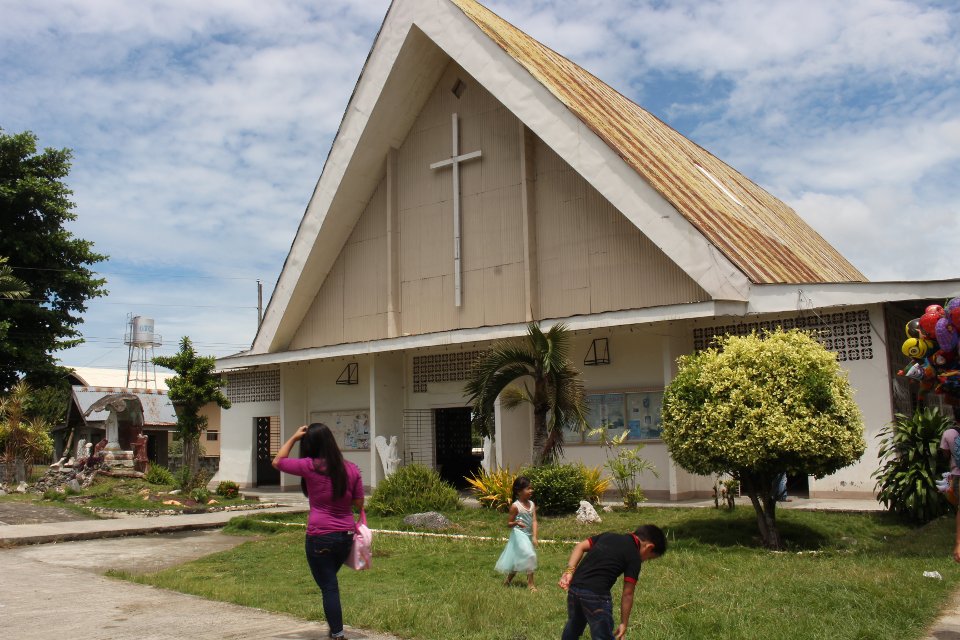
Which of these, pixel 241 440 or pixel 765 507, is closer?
pixel 765 507

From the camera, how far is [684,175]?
18781mm

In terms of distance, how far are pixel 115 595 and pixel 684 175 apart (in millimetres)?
14509

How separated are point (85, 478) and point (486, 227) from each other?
36.6ft

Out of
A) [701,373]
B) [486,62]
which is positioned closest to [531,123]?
[486,62]

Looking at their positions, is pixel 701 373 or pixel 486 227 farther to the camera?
pixel 486 227

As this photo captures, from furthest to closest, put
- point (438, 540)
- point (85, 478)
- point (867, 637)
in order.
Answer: point (85, 478)
point (438, 540)
point (867, 637)

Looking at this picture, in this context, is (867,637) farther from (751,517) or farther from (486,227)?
(486,227)

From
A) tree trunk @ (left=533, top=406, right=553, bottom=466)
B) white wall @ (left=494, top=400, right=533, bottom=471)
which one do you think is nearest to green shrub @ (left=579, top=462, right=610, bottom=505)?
tree trunk @ (left=533, top=406, right=553, bottom=466)

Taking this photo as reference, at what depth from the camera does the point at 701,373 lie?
1073cm

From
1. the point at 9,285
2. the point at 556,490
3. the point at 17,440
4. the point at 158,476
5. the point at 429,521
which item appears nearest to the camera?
the point at 429,521

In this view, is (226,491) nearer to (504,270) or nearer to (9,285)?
(504,270)

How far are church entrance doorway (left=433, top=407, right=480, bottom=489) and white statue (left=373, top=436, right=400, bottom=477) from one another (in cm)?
159

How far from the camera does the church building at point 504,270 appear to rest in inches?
585

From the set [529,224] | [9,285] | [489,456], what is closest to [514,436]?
[489,456]
